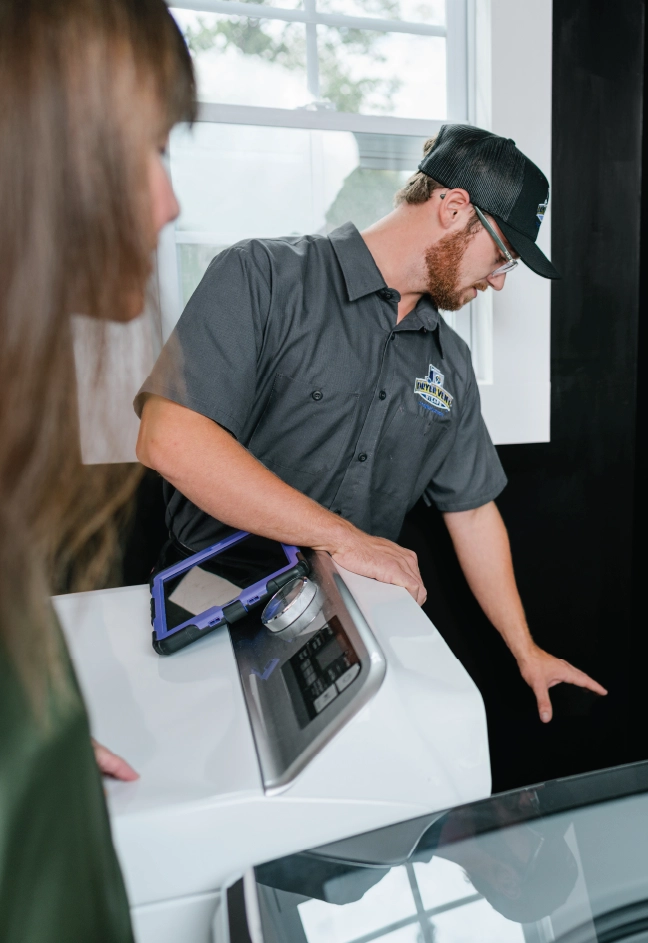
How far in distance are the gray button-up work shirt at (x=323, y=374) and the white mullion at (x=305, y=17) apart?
2.09 feet

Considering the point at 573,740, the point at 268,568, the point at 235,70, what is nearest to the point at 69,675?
the point at 268,568

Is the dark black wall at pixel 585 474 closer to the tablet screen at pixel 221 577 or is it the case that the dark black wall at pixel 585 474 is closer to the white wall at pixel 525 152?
the white wall at pixel 525 152

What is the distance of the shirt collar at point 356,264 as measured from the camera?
145 centimetres

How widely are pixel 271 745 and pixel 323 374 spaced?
819mm

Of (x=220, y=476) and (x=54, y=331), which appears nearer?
(x=54, y=331)

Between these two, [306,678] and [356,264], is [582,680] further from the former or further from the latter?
[356,264]

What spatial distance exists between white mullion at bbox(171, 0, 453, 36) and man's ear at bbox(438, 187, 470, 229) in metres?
0.64

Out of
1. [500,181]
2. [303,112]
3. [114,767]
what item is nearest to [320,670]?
[114,767]

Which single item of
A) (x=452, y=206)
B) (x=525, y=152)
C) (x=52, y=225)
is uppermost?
(x=525, y=152)

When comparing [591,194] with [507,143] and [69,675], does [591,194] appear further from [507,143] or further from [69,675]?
[69,675]

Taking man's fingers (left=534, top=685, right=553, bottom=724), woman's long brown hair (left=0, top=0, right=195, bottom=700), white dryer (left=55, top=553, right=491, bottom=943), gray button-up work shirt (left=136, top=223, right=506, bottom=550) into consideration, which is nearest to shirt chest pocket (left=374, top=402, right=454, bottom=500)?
gray button-up work shirt (left=136, top=223, right=506, bottom=550)

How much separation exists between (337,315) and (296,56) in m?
0.77

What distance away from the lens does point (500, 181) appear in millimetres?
1441

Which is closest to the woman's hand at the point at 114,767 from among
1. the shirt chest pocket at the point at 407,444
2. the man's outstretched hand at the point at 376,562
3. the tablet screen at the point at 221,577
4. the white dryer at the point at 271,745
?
the white dryer at the point at 271,745
